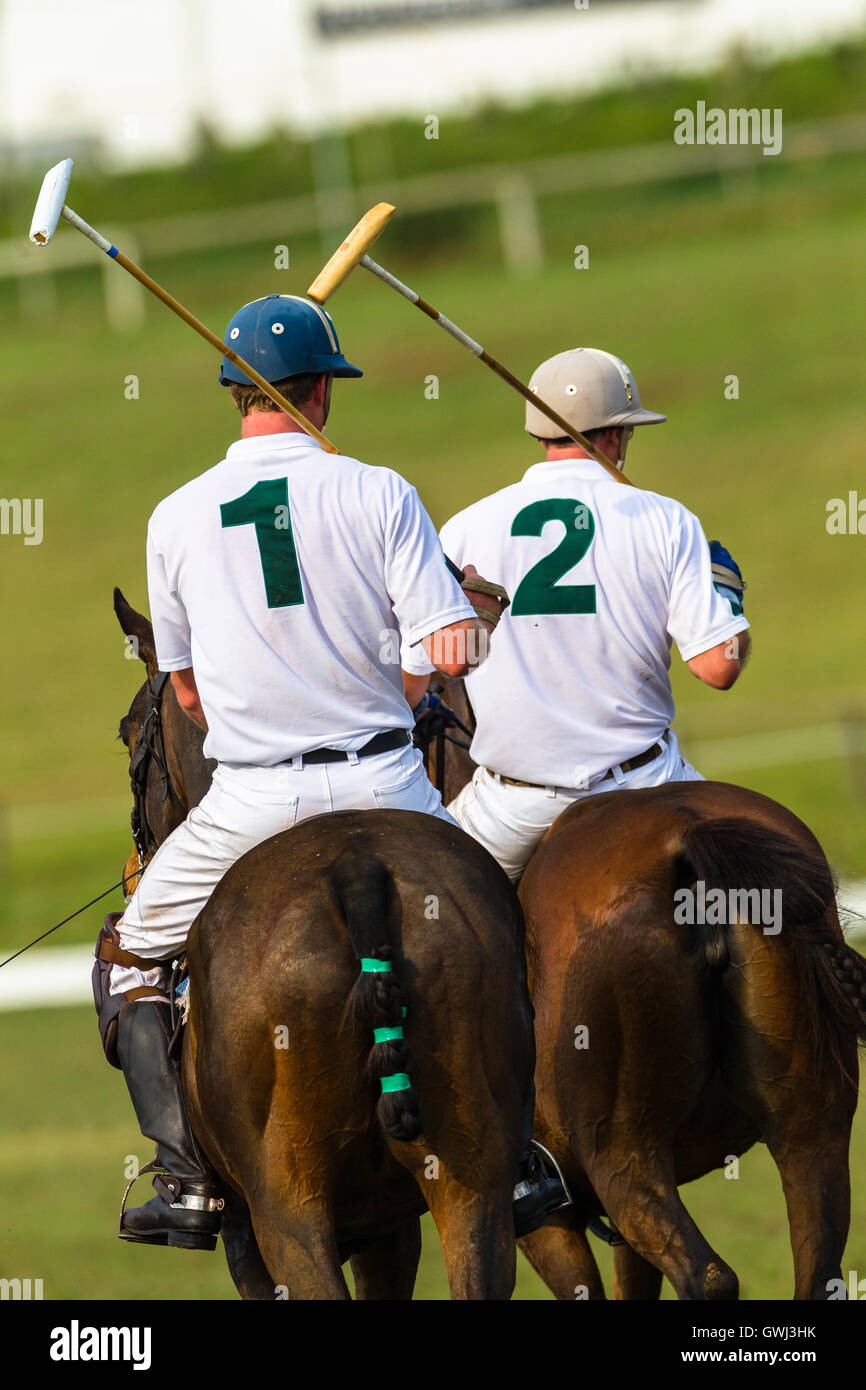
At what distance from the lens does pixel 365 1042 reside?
160 inches

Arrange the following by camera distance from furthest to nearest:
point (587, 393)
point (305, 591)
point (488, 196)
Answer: point (488, 196), point (587, 393), point (305, 591)

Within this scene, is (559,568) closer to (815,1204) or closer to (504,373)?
(504,373)

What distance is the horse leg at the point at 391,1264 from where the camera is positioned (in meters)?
5.05

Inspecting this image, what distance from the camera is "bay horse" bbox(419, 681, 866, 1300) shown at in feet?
15.6

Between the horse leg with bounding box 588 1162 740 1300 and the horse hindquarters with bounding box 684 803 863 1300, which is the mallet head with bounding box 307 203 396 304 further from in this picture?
the horse leg with bounding box 588 1162 740 1300

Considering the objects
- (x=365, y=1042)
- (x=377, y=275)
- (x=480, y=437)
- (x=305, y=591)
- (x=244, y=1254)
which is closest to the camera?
(x=365, y=1042)

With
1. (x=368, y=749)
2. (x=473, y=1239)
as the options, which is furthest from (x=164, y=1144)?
(x=368, y=749)

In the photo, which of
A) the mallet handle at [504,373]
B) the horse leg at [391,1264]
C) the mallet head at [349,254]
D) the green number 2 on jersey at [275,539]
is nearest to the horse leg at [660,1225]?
the horse leg at [391,1264]

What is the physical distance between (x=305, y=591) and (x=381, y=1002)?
3.27 ft

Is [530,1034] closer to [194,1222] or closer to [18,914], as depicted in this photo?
[194,1222]

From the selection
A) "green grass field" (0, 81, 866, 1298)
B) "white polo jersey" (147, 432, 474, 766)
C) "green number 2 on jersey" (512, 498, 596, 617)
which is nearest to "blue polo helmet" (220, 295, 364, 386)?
"white polo jersey" (147, 432, 474, 766)

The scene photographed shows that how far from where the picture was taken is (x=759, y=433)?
34.8 m
